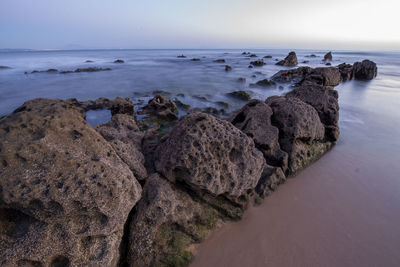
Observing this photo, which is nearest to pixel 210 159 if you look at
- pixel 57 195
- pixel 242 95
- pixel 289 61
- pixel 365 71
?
pixel 57 195

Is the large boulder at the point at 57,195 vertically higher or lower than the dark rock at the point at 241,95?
higher

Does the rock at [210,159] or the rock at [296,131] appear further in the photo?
the rock at [296,131]

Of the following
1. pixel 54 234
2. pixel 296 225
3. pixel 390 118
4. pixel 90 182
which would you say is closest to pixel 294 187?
pixel 296 225

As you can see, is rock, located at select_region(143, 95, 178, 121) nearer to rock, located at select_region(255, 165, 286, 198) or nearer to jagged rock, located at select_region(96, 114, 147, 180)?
jagged rock, located at select_region(96, 114, 147, 180)

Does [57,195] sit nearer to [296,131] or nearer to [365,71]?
[296,131]

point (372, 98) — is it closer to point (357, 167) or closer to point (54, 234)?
point (357, 167)

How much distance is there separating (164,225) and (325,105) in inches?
207

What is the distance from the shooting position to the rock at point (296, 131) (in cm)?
410

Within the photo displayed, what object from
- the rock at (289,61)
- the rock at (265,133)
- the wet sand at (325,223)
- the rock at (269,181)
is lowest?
the wet sand at (325,223)

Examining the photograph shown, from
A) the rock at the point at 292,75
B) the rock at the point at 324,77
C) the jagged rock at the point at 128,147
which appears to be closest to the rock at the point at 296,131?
the jagged rock at the point at 128,147

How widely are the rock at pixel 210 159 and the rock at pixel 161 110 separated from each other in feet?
11.7

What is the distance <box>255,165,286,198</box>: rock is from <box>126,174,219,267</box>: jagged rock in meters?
1.02

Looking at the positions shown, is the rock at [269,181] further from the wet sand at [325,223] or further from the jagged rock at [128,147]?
the jagged rock at [128,147]

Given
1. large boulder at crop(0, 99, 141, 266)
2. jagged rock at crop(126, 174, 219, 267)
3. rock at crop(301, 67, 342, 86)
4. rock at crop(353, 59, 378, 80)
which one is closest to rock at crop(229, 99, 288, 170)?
jagged rock at crop(126, 174, 219, 267)
